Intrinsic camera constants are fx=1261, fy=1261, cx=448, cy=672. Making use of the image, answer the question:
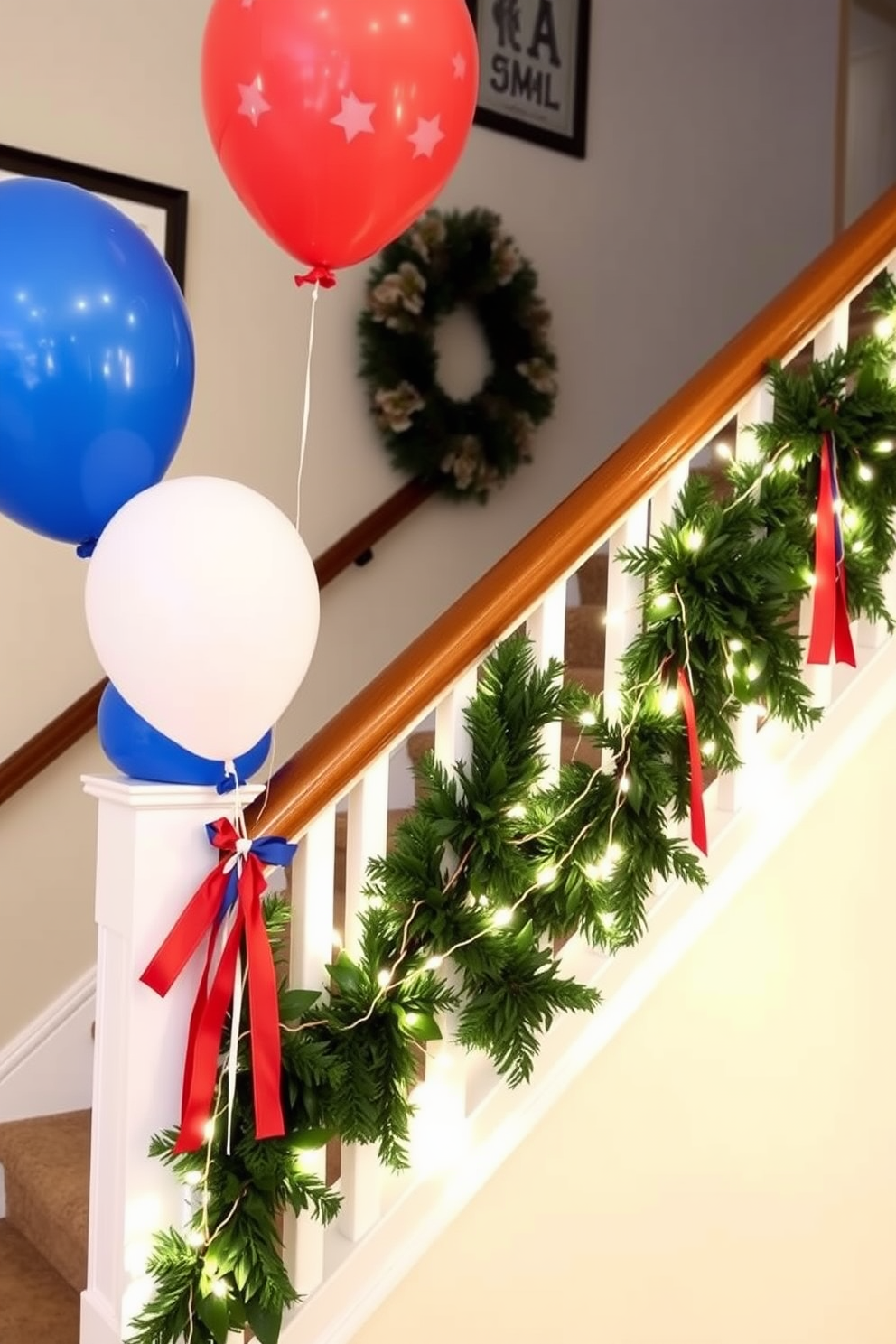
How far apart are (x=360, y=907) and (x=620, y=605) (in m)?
0.53

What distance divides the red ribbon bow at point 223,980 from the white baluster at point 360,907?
18 cm

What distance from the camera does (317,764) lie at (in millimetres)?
1480

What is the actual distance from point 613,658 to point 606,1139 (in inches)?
25.6

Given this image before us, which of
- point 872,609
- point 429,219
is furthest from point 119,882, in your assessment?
point 429,219

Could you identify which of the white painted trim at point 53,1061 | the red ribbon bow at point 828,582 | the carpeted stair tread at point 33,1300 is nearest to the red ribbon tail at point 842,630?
the red ribbon bow at point 828,582

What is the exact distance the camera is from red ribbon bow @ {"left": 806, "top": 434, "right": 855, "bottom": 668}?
172cm

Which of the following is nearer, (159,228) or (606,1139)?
(606,1139)

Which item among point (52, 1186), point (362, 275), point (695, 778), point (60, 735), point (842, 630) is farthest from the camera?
point (362, 275)

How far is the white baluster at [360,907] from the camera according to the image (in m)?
1.54

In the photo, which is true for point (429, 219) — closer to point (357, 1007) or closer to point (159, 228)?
point (159, 228)

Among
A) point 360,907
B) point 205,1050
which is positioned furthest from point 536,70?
point 205,1050

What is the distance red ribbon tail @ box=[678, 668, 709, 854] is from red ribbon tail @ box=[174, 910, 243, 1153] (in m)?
0.61

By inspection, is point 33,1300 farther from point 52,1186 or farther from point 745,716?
point 745,716

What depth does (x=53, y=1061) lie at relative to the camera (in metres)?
2.51
